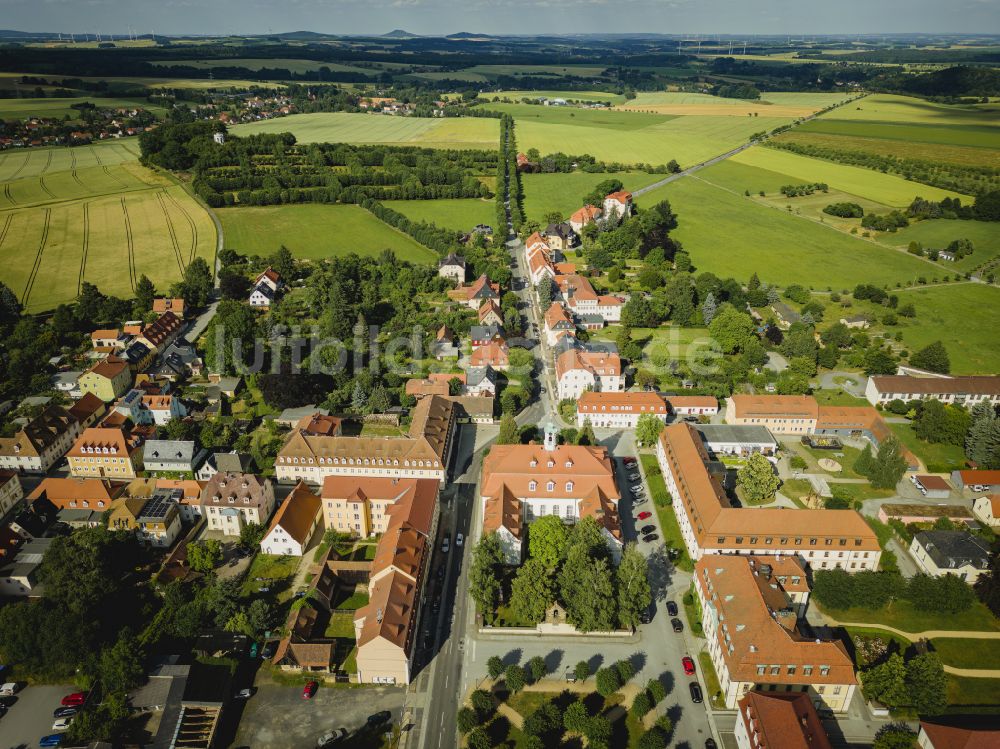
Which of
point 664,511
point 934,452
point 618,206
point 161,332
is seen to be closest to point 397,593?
point 664,511

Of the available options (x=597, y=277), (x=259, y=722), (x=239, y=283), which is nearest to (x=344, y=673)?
(x=259, y=722)

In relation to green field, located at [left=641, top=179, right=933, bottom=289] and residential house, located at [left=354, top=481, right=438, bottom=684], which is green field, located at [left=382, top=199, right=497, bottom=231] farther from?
residential house, located at [left=354, top=481, right=438, bottom=684]

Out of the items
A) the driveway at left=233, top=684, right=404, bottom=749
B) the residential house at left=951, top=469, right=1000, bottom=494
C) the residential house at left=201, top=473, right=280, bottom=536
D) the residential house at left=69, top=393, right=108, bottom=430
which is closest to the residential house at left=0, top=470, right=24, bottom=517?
the residential house at left=69, top=393, right=108, bottom=430

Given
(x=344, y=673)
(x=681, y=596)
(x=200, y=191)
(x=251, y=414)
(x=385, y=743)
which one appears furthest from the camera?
(x=200, y=191)

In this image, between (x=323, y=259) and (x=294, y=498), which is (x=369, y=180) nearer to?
(x=323, y=259)

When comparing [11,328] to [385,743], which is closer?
[385,743]
